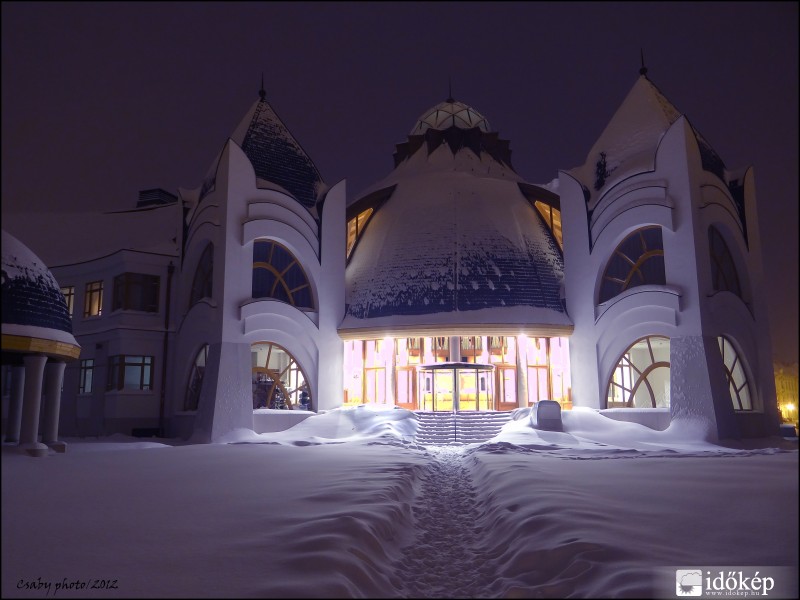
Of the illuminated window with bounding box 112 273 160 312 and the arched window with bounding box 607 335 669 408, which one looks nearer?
the arched window with bounding box 607 335 669 408

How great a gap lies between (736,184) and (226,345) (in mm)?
23818

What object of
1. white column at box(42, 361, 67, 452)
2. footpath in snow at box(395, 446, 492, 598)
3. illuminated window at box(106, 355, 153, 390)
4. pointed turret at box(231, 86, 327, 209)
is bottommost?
footpath in snow at box(395, 446, 492, 598)

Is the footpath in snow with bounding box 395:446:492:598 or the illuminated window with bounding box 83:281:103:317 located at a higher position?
the illuminated window with bounding box 83:281:103:317

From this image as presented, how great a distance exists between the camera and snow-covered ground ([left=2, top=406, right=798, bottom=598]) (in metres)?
4.91

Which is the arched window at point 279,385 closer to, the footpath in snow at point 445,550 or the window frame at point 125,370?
the window frame at point 125,370

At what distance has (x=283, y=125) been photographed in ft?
107

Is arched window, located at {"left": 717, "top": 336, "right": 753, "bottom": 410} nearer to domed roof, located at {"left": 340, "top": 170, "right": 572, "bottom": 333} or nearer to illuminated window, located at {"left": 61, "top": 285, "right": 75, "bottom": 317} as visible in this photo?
domed roof, located at {"left": 340, "top": 170, "right": 572, "bottom": 333}

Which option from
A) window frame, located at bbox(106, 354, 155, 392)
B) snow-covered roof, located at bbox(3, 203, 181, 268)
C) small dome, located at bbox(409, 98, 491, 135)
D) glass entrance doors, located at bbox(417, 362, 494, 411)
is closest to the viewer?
window frame, located at bbox(106, 354, 155, 392)

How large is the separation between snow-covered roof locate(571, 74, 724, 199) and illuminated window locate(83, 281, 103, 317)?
975 inches

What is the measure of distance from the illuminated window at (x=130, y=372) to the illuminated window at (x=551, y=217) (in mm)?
22359

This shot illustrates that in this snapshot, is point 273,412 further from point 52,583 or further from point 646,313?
point 52,583

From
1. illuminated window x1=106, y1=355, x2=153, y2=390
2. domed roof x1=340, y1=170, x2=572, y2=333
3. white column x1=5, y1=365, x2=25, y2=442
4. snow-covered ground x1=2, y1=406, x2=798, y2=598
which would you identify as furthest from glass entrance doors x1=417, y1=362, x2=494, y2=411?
white column x1=5, y1=365, x2=25, y2=442

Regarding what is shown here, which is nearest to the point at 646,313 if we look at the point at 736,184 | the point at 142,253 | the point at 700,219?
the point at 700,219

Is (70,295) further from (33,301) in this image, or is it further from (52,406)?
(33,301)
